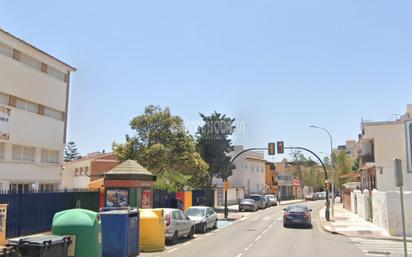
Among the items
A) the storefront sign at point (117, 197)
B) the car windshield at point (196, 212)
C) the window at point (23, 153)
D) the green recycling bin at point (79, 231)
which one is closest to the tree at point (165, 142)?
the window at point (23, 153)

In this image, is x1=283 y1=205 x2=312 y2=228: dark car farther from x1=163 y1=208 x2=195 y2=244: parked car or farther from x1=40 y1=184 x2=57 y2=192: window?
x1=40 y1=184 x2=57 y2=192: window

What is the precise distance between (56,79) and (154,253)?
2063 centimetres

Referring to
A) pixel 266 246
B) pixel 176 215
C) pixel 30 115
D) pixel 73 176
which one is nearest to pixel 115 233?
pixel 176 215

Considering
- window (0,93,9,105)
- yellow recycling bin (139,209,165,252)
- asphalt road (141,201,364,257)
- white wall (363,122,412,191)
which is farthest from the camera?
white wall (363,122,412,191)

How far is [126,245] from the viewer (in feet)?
47.9

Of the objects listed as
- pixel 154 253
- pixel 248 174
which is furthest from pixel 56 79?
→ pixel 248 174

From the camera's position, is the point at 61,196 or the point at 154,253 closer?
the point at 154,253

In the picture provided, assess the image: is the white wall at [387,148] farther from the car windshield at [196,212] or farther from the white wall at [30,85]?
the white wall at [30,85]

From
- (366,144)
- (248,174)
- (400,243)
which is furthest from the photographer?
(248,174)

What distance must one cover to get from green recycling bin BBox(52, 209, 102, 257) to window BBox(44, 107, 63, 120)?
21592mm

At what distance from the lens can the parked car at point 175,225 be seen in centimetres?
1930

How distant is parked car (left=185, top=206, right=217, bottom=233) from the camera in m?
25.0

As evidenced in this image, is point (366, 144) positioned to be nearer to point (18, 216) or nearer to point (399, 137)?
point (399, 137)

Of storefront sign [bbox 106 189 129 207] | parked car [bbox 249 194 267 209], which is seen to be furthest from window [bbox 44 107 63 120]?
parked car [bbox 249 194 267 209]
